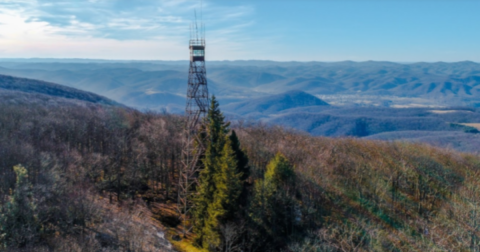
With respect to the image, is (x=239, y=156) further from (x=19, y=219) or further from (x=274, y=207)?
(x=19, y=219)

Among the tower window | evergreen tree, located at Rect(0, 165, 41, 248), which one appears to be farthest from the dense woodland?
the tower window

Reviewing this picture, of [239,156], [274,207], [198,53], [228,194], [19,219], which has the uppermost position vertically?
[198,53]

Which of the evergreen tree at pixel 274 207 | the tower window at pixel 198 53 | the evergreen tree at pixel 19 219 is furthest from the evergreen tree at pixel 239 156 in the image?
the evergreen tree at pixel 19 219

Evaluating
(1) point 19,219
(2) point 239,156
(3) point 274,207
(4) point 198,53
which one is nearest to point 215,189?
(2) point 239,156

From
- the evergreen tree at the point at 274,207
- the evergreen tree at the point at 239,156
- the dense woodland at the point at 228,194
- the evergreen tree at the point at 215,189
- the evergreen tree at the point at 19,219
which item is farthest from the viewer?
the evergreen tree at the point at 239,156

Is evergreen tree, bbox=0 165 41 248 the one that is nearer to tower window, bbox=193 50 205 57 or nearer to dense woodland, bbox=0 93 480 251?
dense woodland, bbox=0 93 480 251

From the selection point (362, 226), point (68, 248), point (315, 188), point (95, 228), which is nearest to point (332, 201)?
point (315, 188)

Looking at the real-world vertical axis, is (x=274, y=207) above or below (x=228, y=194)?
below

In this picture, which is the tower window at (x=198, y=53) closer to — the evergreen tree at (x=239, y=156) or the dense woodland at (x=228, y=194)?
the dense woodland at (x=228, y=194)
